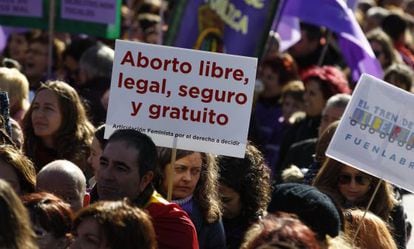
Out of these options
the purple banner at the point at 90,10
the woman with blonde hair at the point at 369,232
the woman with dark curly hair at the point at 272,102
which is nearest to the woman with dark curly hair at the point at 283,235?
the woman with blonde hair at the point at 369,232

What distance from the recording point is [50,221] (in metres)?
6.22

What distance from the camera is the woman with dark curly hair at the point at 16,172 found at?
6.93m

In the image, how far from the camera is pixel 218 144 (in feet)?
24.3

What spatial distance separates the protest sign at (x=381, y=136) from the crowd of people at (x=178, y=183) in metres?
0.14

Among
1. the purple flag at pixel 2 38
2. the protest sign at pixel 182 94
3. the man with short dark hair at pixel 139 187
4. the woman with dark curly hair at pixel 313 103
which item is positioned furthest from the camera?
the purple flag at pixel 2 38

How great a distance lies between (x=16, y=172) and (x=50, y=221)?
2.60 ft

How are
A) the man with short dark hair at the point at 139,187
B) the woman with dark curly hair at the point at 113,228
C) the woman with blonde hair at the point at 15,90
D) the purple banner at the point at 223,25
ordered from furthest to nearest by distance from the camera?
1. the purple banner at the point at 223,25
2. the woman with blonde hair at the point at 15,90
3. the man with short dark hair at the point at 139,187
4. the woman with dark curly hair at the point at 113,228

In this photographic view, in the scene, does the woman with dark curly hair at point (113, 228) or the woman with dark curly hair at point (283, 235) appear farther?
the woman with dark curly hair at point (113, 228)

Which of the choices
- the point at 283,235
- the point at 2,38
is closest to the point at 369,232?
the point at 283,235

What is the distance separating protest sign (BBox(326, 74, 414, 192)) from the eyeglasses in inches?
21.8

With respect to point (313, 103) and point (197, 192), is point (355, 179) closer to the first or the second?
point (197, 192)

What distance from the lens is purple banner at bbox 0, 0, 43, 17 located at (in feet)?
42.4

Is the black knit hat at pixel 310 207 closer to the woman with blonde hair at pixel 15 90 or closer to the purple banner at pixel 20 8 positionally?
the woman with blonde hair at pixel 15 90

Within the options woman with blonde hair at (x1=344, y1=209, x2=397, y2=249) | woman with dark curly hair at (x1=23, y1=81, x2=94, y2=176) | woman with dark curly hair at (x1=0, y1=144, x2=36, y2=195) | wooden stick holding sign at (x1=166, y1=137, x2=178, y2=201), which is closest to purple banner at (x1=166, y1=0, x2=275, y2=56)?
woman with dark curly hair at (x1=23, y1=81, x2=94, y2=176)
